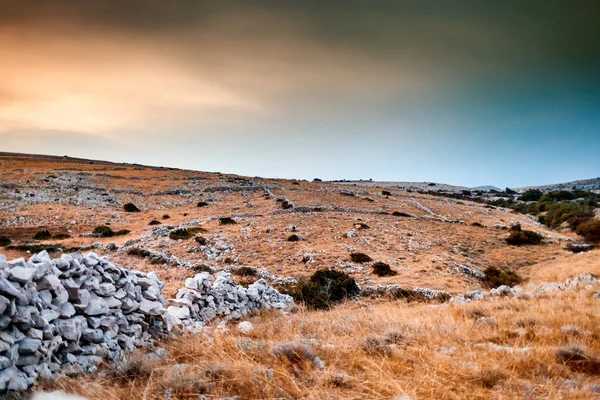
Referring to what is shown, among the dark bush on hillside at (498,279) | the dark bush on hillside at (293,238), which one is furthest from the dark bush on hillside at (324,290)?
the dark bush on hillside at (498,279)

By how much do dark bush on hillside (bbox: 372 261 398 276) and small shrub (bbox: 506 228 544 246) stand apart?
16.4 m

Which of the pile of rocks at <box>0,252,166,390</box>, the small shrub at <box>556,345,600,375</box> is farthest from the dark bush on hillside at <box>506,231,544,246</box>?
the pile of rocks at <box>0,252,166,390</box>

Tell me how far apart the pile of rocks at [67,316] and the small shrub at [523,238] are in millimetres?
29683

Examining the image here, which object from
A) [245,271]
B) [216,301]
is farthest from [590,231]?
[216,301]

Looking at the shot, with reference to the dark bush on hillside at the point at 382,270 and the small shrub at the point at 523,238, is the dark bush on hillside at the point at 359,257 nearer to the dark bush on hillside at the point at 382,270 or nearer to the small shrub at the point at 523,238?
the dark bush on hillside at the point at 382,270

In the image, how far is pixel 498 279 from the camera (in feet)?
60.5

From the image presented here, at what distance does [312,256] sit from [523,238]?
65.4 feet

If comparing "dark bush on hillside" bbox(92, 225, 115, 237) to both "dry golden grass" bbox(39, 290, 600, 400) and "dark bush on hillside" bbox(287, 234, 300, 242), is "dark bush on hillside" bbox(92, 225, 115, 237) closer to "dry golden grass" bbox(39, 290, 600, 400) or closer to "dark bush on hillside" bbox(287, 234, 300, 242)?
"dark bush on hillside" bbox(287, 234, 300, 242)

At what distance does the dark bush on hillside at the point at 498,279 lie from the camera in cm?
1820

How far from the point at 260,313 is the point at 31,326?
748cm

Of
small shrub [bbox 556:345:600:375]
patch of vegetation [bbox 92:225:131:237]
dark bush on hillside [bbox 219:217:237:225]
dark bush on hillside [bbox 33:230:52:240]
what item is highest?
small shrub [bbox 556:345:600:375]

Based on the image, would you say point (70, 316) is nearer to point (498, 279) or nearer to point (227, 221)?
point (498, 279)

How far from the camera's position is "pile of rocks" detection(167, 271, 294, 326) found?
385 inches

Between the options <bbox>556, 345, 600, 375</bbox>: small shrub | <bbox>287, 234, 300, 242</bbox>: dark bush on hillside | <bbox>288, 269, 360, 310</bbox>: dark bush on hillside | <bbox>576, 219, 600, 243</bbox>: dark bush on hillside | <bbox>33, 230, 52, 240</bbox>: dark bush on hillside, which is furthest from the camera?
<bbox>576, 219, 600, 243</bbox>: dark bush on hillside
